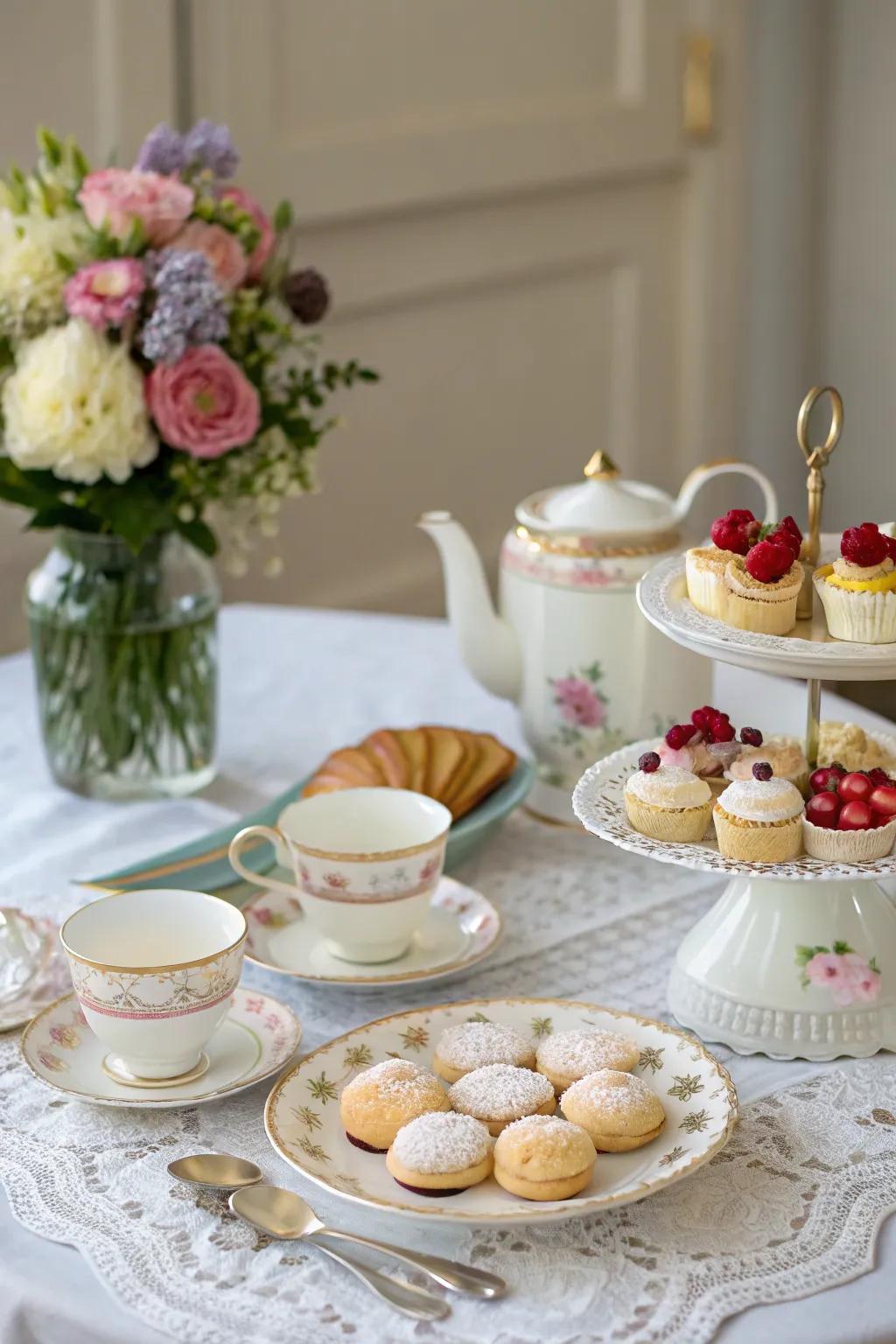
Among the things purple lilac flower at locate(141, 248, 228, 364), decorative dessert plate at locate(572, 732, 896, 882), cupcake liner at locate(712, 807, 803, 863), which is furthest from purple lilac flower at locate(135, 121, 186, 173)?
cupcake liner at locate(712, 807, 803, 863)

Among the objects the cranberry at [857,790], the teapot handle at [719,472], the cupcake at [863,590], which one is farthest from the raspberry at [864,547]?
the teapot handle at [719,472]

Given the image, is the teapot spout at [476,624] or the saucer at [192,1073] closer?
the saucer at [192,1073]

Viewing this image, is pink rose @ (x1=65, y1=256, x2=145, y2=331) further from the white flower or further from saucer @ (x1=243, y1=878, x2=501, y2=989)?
saucer @ (x1=243, y1=878, x2=501, y2=989)

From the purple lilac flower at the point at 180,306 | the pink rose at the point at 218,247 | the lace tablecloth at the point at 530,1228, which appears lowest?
the lace tablecloth at the point at 530,1228

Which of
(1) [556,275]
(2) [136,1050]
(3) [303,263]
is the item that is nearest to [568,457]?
(1) [556,275]

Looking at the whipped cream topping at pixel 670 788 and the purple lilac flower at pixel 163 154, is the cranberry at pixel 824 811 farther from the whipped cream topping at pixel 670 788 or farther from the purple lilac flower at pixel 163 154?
the purple lilac flower at pixel 163 154

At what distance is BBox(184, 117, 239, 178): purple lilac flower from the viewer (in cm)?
131

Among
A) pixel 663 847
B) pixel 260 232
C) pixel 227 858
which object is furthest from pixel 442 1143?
pixel 260 232

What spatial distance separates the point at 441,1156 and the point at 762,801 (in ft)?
0.89

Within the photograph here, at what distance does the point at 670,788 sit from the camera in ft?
A: 3.05

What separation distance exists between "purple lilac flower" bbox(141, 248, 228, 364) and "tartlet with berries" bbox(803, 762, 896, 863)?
59 centimetres

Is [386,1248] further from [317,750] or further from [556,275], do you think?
[556,275]

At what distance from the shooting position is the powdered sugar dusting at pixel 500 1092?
2.68ft

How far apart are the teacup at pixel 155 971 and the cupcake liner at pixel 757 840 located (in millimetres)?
281
